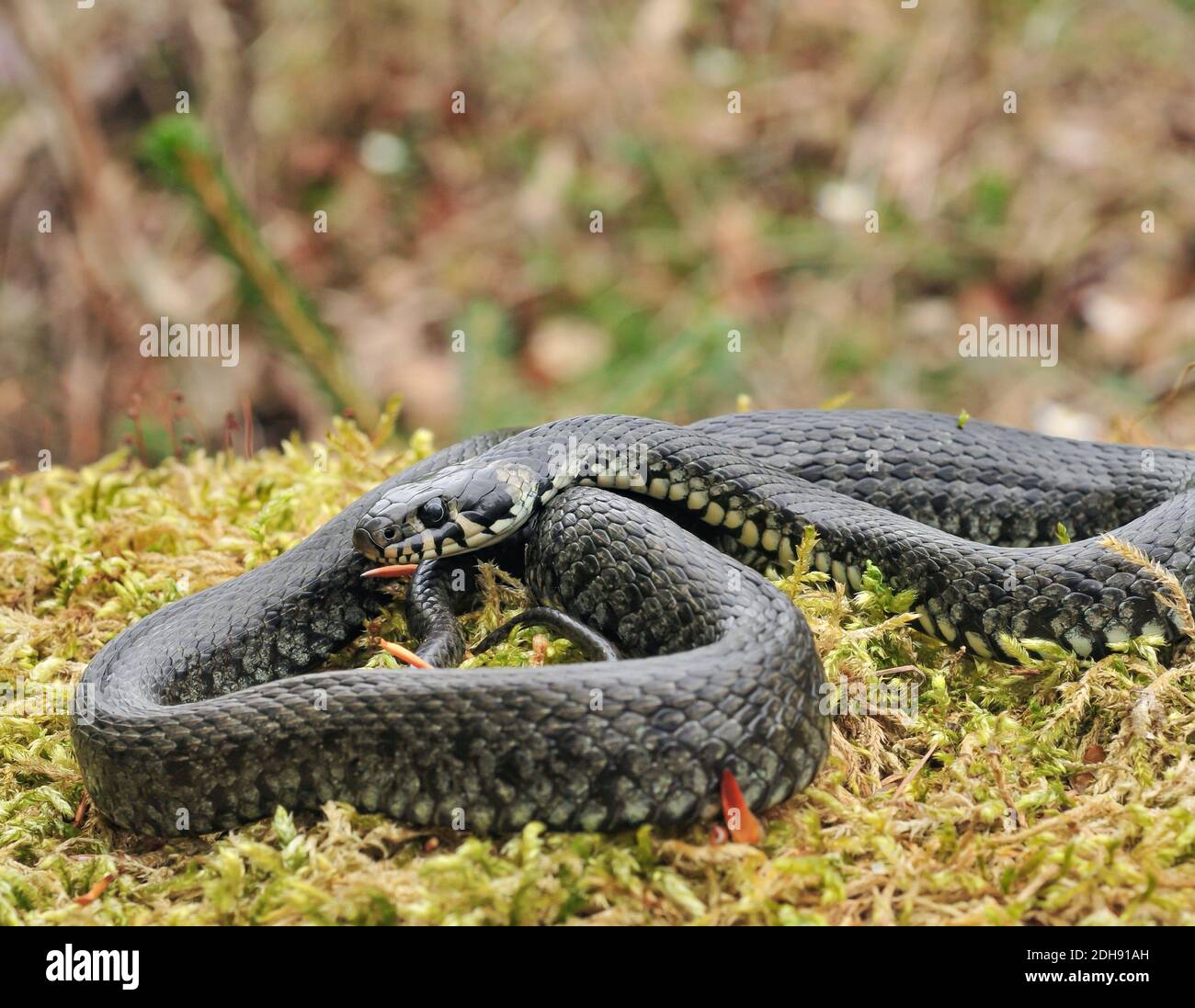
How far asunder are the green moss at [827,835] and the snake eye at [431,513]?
1.12 feet

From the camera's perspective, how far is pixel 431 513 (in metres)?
4.40

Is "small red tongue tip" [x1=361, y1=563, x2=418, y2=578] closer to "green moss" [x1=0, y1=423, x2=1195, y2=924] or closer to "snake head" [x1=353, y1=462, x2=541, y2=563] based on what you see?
"snake head" [x1=353, y1=462, x2=541, y2=563]

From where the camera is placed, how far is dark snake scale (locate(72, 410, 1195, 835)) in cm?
324

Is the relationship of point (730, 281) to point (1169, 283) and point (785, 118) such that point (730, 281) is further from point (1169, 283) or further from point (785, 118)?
point (1169, 283)

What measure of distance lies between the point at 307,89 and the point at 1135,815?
476 inches

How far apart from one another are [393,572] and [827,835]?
2009 mm

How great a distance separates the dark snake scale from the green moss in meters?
0.12

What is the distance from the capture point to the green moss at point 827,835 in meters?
3.12

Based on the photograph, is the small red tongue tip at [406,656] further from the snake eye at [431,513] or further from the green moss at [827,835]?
the snake eye at [431,513]

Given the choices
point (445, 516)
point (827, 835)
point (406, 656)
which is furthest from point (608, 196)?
point (827, 835)

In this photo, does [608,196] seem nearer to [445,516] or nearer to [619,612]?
[445,516]

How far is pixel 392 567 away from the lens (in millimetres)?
4480

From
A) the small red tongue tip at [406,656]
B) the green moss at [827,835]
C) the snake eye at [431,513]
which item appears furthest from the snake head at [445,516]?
the small red tongue tip at [406,656]
